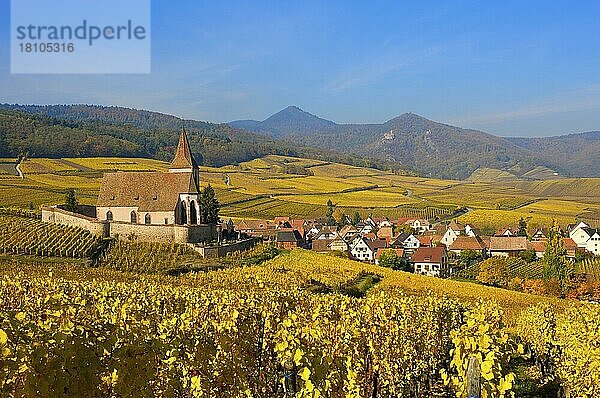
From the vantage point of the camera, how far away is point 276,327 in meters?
16.6

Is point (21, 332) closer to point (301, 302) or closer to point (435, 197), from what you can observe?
point (301, 302)

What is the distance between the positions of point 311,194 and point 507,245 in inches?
2268

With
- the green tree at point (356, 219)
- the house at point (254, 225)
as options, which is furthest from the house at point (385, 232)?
the house at point (254, 225)

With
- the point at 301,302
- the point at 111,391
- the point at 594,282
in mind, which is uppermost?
the point at 111,391

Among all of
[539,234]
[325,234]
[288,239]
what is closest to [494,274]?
[288,239]

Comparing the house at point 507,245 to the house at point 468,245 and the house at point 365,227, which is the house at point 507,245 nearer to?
the house at point 468,245

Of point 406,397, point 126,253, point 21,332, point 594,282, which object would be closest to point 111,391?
point 21,332

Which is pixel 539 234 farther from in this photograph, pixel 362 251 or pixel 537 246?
pixel 362 251

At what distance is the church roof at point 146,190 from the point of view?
5575 centimetres

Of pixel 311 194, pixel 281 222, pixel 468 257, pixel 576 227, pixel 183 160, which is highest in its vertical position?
pixel 183 160

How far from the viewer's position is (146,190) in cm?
5684

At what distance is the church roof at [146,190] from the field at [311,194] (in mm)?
24365

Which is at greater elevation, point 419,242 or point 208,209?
point 208,209

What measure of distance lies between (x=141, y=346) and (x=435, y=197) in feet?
507
